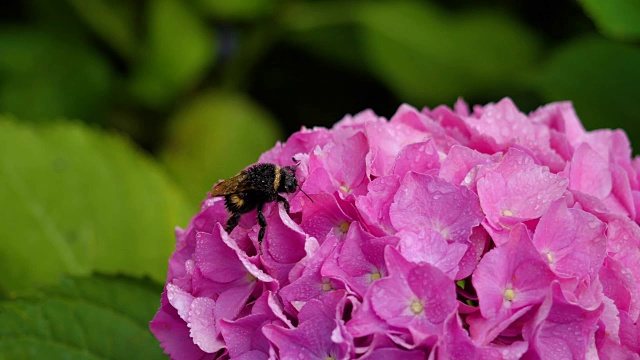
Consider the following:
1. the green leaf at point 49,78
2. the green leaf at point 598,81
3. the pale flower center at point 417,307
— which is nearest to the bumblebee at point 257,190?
the pale flower center at point 417,307

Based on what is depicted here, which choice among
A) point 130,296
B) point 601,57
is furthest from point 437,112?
point 601,57

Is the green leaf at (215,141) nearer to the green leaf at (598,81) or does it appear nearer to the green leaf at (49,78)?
the green leaf at (49,78)

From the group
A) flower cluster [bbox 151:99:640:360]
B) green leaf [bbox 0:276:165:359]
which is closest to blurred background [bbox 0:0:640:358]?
green leaf [bbox 0:276:165:359]

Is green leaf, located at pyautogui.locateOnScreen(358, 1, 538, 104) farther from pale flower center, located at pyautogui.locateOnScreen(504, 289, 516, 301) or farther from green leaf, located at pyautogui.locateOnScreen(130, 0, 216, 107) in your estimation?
pale flower center, located at pyautogui.locateOnScreen(504, 289, 516, 301)

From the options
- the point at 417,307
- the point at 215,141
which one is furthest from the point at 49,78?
the point at 417,307

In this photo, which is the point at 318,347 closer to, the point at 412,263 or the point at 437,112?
the point at 412,263

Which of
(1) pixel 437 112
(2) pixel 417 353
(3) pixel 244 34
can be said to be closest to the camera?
(2) pixel 417 353

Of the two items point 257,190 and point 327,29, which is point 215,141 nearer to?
point 327,29
